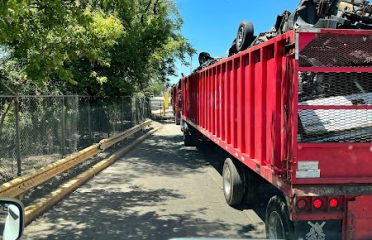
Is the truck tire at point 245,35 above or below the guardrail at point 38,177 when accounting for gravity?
above

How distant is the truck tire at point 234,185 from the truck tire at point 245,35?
2164 millimetres

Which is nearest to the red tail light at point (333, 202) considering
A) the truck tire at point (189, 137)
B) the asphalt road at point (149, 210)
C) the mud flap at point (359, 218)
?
the mud flap at point (359, 218)

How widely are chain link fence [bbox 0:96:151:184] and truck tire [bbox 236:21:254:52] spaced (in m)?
4.33

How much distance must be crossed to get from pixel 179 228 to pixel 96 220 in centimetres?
140

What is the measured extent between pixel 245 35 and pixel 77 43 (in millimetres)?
3673

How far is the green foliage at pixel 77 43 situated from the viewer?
25.1ft

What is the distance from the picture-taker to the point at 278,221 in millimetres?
5168

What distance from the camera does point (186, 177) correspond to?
11.3 m

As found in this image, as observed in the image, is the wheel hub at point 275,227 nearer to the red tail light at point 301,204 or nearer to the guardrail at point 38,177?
the red tail light at point 301,204

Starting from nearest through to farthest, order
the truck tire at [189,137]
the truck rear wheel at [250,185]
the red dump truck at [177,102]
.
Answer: the truck rear wheel at [250,185], the truck tire at [189,137], the red dump truck at [177,102]

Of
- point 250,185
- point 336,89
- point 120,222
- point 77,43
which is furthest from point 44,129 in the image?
point 336,89

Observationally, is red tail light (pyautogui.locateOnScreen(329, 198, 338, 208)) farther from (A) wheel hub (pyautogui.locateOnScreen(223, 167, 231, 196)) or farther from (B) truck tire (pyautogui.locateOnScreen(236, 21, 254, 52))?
(B) truck tire (pyautogui.locateOnScreen(236, 21, 254, 52))

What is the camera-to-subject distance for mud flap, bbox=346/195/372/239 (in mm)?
4629

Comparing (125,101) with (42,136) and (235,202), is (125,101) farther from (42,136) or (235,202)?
(235,202)
